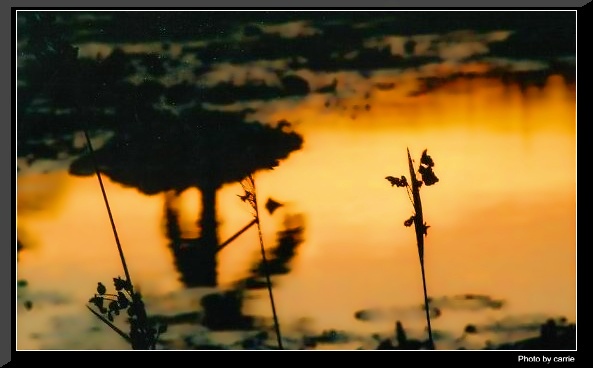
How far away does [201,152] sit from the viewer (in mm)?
3611

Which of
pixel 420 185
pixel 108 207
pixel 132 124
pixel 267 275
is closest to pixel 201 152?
pixel 132 124

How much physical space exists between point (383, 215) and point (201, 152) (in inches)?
37.8

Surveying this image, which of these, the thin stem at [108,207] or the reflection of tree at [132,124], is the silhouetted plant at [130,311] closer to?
the thin stem at [108,207]

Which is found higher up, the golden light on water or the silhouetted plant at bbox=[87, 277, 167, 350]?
the golden light on water

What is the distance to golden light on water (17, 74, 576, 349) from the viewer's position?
3574mm

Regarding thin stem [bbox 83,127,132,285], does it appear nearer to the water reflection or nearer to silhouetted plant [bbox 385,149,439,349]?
the water reflection

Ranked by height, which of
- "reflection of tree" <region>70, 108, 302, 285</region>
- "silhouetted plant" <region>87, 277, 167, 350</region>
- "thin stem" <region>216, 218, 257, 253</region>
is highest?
"reflection of tree" <region>70, 108, 302, 285</region>

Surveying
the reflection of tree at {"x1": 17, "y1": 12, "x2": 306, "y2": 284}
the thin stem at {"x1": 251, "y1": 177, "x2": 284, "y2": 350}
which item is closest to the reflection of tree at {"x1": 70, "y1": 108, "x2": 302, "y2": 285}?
the reflection of tree at {"x1": 17, "y1": 12, "x2": 306, "y2": 284}

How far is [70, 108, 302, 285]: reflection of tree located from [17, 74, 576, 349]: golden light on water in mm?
59

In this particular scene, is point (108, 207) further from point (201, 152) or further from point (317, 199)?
point (317, 199)

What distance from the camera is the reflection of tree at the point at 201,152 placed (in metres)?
3.62

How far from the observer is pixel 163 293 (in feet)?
11.9
